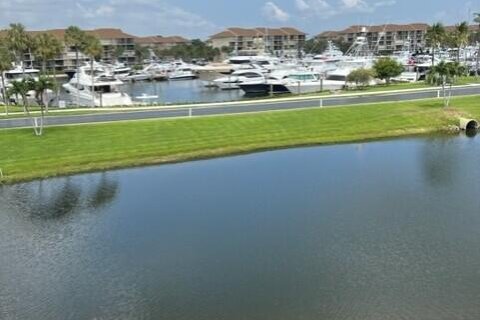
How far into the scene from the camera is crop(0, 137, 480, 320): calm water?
59.3 ft

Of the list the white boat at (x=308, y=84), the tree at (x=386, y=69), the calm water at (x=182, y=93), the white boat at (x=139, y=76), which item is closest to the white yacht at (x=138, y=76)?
the white boat at (x=139, y=76)

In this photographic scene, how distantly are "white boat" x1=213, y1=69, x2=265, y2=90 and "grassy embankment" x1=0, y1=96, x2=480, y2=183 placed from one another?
4591 centimetres

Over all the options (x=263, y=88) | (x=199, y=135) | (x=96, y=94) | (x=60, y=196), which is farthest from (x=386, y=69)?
(x=60, y=196)

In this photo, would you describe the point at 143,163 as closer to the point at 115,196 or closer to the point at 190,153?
the point at 190,153

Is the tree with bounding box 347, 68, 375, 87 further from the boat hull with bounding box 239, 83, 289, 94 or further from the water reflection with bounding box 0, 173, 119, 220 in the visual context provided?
the water reflection with bounding box 0, 173, 119, 220

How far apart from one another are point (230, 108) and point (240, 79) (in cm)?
4775

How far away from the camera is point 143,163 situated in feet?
125

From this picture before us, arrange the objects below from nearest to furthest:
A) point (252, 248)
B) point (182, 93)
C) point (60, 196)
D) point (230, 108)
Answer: point (252, 248)
point (60, 196)
point (230, 108)
point (182, 93)

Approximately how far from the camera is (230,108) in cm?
5525

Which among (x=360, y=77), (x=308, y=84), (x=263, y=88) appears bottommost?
(x=263, y=88)

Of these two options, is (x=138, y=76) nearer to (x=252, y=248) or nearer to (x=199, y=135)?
(x=199, y=135)

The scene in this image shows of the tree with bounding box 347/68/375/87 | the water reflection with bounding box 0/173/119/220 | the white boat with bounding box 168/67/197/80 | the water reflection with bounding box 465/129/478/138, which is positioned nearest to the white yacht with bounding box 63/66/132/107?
the tree with bounding box 347/68/375/87

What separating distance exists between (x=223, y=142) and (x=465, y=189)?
17.8 meters

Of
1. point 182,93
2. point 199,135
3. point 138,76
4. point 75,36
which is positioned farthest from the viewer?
point 138,76
